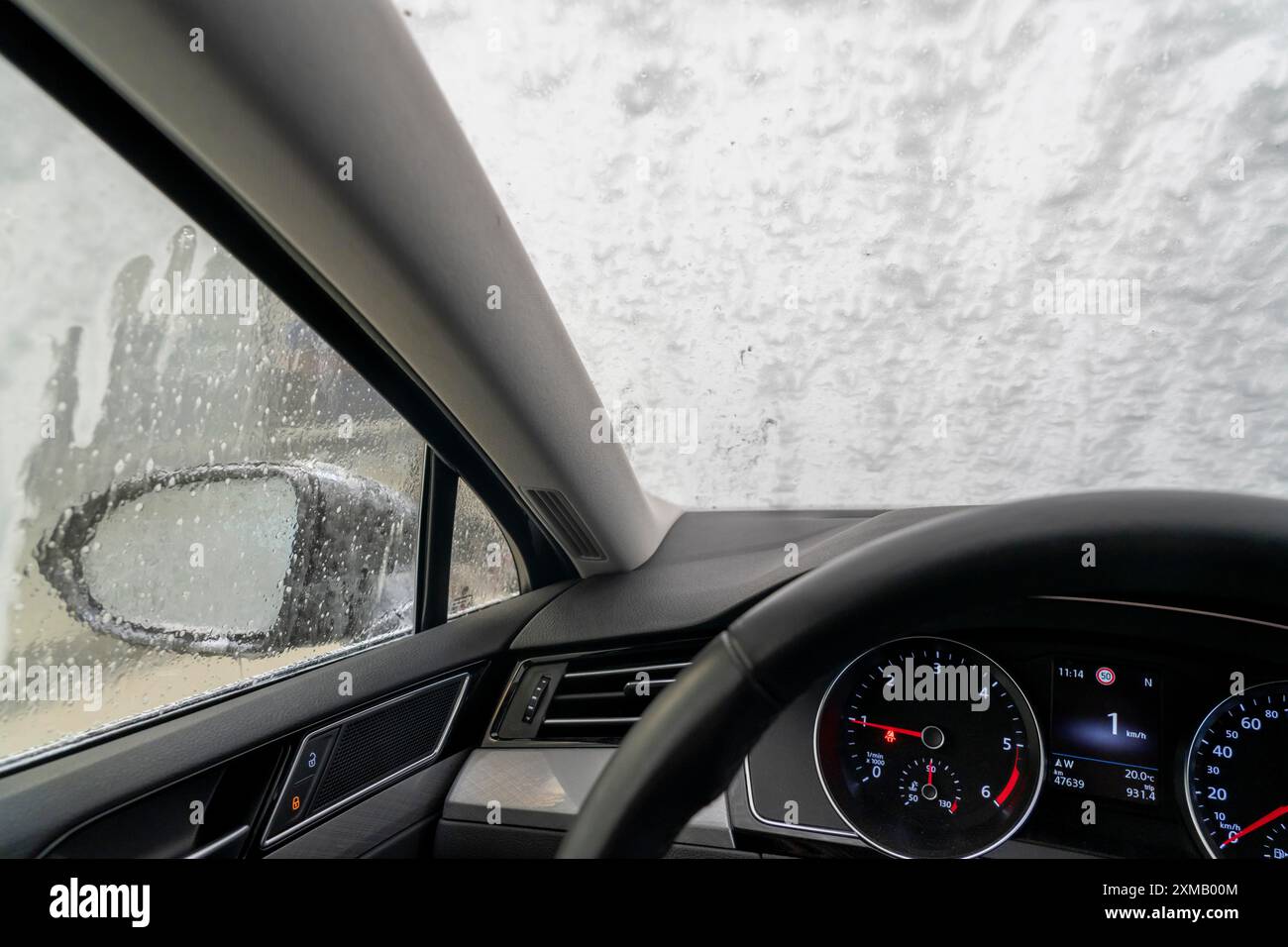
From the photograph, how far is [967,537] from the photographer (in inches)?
30.2

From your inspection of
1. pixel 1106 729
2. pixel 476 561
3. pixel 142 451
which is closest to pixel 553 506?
pixel 476 561

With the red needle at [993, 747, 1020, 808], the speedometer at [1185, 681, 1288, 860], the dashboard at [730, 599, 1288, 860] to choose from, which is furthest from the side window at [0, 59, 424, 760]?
the speedometer at [1185, 681, 1288, 860]

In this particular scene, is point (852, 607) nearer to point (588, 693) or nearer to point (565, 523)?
point (565, 523)

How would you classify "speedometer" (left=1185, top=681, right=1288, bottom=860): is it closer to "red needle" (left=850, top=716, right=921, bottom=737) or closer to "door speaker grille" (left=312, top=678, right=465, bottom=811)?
"red needle" (left=850, top=716, right=921, bottom=737)

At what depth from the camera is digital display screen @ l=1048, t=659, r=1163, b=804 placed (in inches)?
55.3

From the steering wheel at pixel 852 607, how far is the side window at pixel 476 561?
1.20 m

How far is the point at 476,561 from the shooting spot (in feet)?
6.70

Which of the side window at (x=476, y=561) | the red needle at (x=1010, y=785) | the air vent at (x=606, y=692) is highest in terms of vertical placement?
the side window at (x=476, y=561)

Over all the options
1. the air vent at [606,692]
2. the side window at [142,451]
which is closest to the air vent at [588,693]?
the air vent at [606,692]

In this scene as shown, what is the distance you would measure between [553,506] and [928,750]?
96cm

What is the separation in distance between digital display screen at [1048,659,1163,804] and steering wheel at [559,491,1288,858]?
0.77 m

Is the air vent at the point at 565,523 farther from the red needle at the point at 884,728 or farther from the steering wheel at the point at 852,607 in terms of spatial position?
the steering wheel at the point at 852,607

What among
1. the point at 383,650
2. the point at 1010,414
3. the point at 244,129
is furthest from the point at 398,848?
the point at 1010,414

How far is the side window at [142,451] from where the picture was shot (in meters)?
1.06
